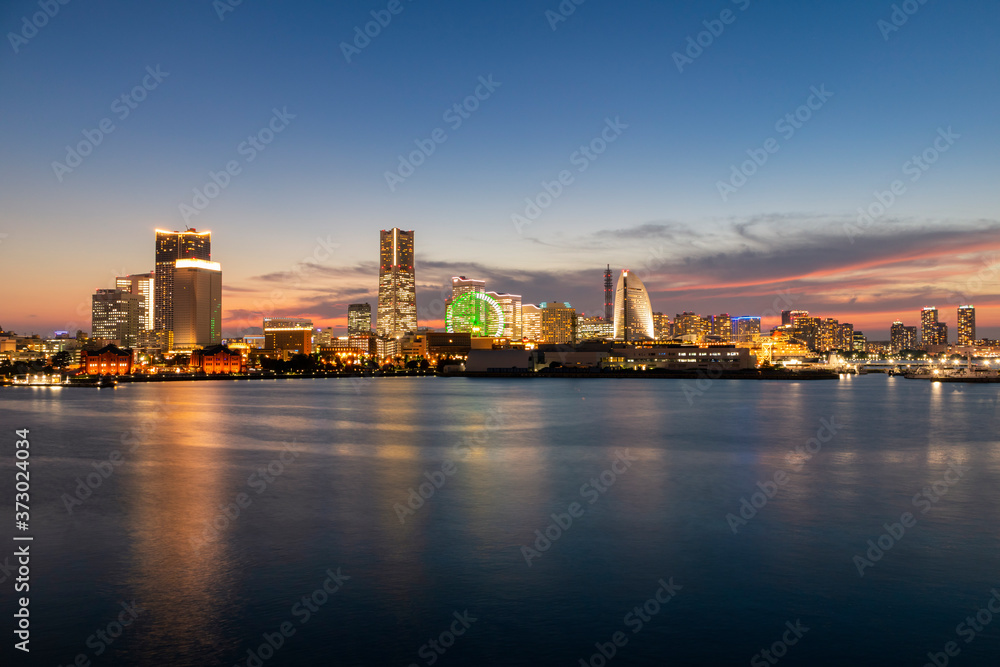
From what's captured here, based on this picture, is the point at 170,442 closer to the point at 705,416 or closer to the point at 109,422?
the point at 109,422

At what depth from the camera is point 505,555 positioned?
12.5m

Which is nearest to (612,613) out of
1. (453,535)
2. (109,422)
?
(453,535)

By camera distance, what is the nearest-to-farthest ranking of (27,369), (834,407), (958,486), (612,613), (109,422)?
(612,613)
(958,486)
(109,422)
(834,407)
(27,369)

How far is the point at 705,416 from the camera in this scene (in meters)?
42.7

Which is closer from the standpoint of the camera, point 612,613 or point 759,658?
point 759,658

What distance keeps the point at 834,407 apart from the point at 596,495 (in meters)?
39.5
